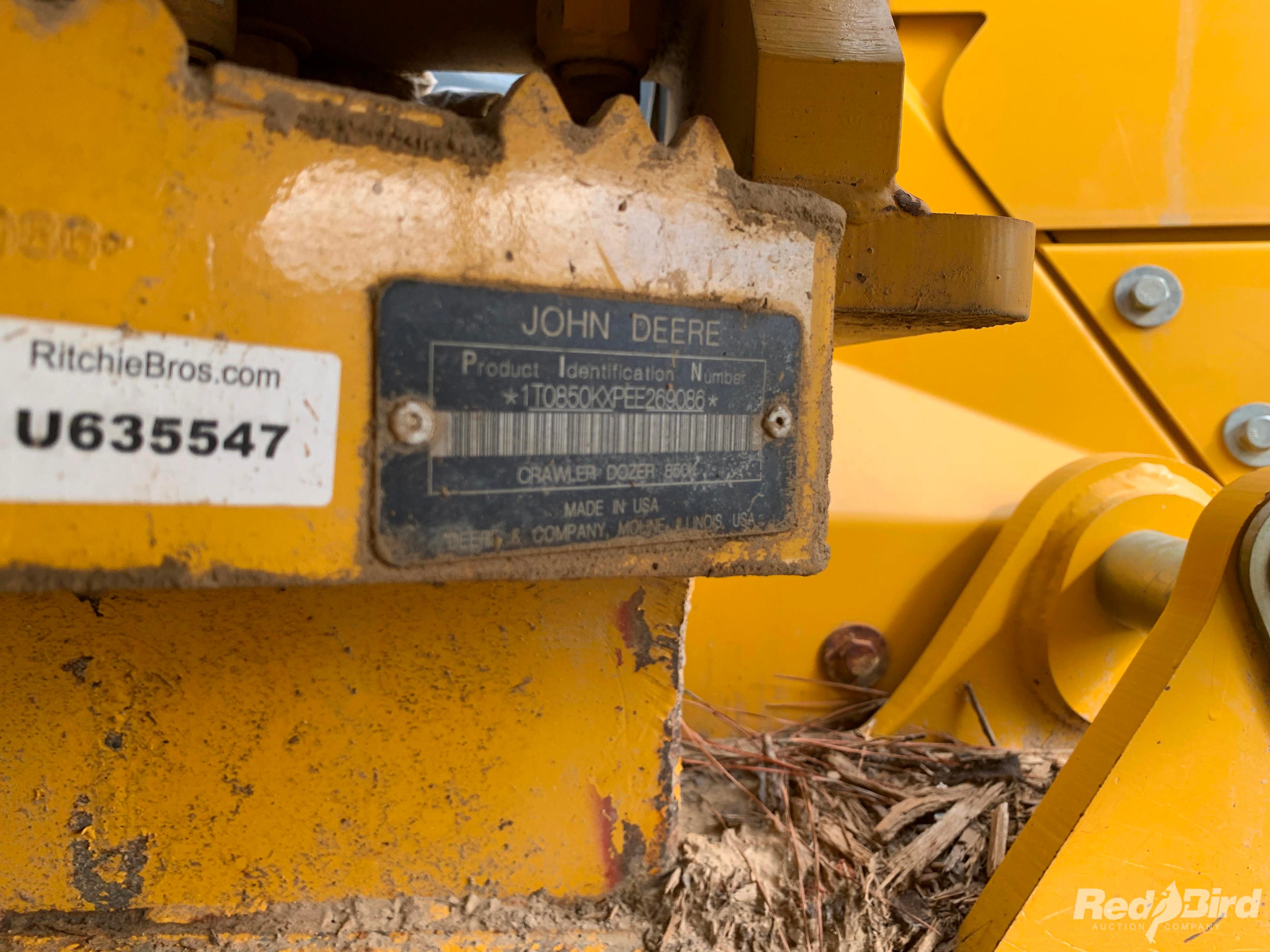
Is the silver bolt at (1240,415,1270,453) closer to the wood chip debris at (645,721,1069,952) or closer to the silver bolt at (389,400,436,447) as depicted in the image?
the wood chip debris at (645,721,1069,952)

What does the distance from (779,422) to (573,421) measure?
0.15m

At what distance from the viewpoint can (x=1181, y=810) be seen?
82 centimetres

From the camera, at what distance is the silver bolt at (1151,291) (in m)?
1.30

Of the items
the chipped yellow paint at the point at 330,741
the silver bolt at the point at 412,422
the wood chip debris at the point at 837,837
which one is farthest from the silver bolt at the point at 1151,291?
the silver bolt at the point at 412,422

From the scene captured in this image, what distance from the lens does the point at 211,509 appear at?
0.40m

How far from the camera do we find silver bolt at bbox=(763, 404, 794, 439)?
1.79 ft

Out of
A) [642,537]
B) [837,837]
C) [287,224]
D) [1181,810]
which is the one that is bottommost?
[837,837]

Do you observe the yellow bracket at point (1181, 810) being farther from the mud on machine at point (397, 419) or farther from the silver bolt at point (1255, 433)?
the silver bolt at point (1255, 433)

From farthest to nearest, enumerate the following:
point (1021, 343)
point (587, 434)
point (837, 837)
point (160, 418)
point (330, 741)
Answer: point (1021, 343) < point (837, 837) < point (330, 741) < point (587, 434) < point (160, 418)

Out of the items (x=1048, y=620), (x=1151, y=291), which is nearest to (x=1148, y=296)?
(x=1151, y=291)

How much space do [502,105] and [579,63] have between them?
1.11 feet

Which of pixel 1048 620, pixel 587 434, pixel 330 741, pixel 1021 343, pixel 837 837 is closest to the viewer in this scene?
pixel 587 434

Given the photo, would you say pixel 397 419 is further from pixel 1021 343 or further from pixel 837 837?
pixel 1021 343

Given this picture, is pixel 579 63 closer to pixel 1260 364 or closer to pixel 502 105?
pixel 502 105
